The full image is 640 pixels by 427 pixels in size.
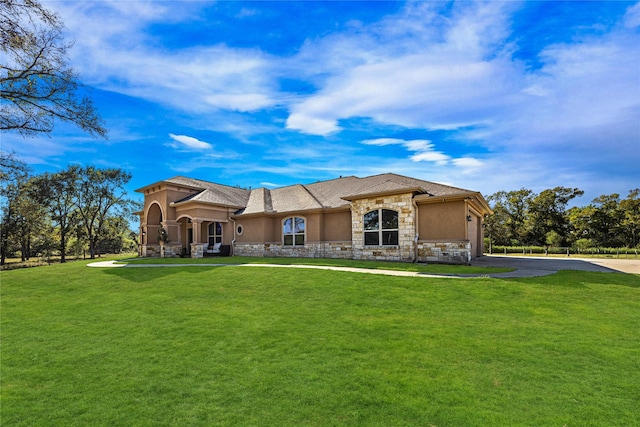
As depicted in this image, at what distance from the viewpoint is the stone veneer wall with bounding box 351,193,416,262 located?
15430 mm

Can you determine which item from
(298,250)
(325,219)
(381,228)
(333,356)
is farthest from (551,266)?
(333,356)

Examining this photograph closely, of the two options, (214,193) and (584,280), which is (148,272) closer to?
(214,193)

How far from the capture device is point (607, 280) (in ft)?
32.3

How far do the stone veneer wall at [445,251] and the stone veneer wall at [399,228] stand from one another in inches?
20.9

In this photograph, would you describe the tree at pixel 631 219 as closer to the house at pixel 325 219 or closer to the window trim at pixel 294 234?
the house at pixel 325 219

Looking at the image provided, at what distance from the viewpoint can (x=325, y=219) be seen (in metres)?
19.6

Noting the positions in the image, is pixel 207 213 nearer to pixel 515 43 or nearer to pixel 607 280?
pixel 515 43

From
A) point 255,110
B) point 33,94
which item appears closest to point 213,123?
point 255,110

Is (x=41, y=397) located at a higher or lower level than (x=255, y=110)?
lower

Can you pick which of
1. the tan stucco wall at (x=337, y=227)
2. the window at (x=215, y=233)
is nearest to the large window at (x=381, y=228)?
the tan stucco wall at (x=337, y=227)

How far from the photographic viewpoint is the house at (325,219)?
49.5 ft

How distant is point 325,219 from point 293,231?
255cm

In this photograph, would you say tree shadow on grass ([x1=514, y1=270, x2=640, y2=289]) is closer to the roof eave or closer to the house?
the house

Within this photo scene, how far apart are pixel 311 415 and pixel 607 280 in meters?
11.3
